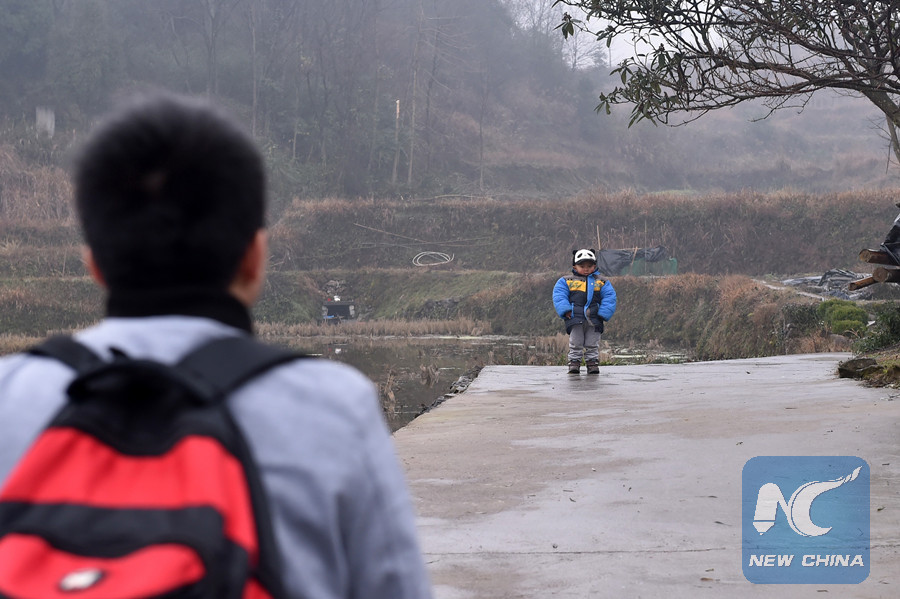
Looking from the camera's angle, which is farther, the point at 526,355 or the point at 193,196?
the point at 526,355

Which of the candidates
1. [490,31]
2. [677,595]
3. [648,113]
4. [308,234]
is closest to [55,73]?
[308,234]

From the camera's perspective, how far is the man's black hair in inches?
56.9

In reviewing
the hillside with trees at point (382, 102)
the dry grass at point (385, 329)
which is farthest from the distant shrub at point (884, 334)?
the hillside with trees at point (382, 102)

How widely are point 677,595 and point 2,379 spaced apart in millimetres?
3199

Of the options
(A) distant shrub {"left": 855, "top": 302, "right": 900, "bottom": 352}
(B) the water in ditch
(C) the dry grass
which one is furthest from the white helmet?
(C) the dry grass

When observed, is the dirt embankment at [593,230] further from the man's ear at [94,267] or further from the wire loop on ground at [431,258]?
the man's ear at [94,267]

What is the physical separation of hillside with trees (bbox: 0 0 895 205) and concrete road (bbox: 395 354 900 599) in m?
44.2

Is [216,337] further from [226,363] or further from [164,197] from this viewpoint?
[164,197]

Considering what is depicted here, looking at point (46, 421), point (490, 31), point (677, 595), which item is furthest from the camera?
point (490, 31)

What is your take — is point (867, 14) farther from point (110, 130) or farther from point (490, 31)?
point (490, 31)

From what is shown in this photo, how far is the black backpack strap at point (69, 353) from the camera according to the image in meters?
1.42

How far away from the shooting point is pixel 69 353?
1445 millimetres

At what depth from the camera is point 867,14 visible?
332 inches

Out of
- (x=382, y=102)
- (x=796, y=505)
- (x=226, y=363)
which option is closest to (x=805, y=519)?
(x=796, y=505)
